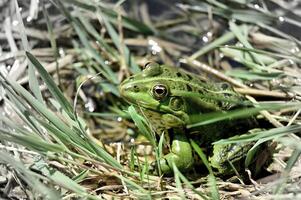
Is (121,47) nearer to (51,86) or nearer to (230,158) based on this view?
(51,86)

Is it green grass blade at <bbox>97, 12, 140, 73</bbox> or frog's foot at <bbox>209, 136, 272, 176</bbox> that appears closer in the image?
frog's foot at <bbox>209, 136, 272, 176</bbox>

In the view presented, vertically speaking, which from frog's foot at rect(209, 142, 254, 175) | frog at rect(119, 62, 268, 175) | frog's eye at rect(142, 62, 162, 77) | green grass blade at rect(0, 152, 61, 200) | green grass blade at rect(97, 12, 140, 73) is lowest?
green grass blade at rect(0, 152, 61, 200)

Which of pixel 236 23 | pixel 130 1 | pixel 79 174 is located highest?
pixel 130 1

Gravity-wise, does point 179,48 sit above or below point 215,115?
above

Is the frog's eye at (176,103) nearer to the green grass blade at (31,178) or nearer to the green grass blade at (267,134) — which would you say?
the green grass blade at (267,134)

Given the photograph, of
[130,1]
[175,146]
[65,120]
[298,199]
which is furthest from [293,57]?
[130,1]

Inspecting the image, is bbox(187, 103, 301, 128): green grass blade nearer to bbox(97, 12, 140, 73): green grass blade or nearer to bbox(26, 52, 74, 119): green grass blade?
bbox(26, 52, 74, 119): green grass blade

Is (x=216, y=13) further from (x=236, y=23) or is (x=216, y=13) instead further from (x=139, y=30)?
(x=139, y=30)

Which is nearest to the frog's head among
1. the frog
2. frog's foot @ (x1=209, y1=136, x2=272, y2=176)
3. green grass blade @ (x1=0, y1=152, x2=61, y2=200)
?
the frog

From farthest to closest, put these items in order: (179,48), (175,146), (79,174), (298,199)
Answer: (179,48) → (175,146) → (79,174) → (298,199)
